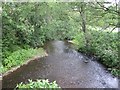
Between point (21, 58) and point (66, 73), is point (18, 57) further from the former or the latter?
point (66, 73)

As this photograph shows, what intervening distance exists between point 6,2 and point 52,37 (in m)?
3.81

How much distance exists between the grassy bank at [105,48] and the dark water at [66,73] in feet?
0.76

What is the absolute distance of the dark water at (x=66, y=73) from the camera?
5.22 m

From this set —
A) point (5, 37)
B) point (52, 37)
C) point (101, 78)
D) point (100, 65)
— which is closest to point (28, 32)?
point (5, 37)

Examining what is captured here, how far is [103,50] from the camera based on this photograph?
7121 millimetres

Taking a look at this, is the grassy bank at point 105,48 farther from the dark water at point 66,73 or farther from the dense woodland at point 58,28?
the dark water at point 66,73

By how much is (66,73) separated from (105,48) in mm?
1635

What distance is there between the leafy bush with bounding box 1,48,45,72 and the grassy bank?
166 cm

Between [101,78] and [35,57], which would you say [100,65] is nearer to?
[101,78]

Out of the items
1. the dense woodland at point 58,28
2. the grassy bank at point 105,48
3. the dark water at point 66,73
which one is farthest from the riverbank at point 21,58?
the grassy bank at point 105,48

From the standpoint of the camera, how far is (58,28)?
31.6 feet

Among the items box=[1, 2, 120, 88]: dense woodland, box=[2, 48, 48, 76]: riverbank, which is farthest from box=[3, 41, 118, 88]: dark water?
box=[1, 2, 120, 88]: dense woodland

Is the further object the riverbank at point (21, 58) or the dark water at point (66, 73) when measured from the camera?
the riverbank at point (21, 58)

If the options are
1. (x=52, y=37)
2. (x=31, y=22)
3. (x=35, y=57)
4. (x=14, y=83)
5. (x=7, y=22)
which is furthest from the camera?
(x=52, y=37)
